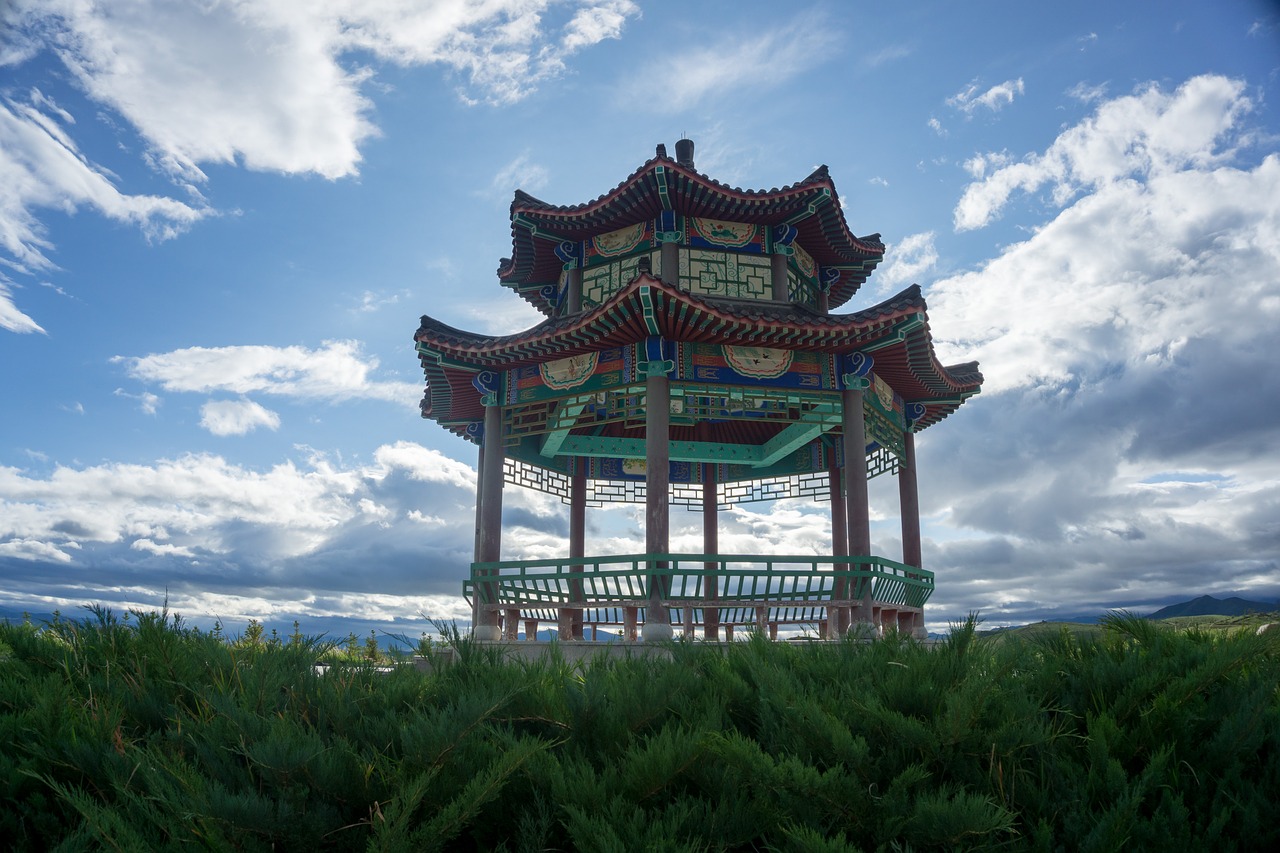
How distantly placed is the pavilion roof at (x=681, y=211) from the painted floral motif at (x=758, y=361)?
339 cm

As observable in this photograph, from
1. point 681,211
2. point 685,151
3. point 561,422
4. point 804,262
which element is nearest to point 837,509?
point 804,262

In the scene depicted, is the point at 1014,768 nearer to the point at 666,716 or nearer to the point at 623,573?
the point at 666,716

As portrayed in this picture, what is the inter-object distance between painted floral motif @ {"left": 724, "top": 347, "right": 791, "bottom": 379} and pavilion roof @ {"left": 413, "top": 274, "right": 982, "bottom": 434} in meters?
0.15

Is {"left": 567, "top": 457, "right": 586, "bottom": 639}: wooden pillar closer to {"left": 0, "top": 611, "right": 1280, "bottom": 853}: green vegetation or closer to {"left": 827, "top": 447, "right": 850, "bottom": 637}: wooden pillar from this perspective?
{"left": 827, "top": 447, "right": 850, "bottom": 637}: wooden pillar

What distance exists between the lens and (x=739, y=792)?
4.28 metres

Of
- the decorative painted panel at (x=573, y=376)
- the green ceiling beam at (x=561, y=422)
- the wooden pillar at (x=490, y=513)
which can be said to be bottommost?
the wooden pillar at (x=490, y=513)

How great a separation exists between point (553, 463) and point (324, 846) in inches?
661

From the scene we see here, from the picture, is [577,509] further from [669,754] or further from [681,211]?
[669,754]

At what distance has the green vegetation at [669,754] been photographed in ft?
13.1

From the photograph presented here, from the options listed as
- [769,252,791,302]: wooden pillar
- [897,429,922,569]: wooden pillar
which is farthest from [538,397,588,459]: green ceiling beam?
[897,429,922,569]: wooden pillar

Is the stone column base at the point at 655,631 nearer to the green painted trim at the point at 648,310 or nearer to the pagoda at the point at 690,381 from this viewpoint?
the pagoda at the point at 690,381

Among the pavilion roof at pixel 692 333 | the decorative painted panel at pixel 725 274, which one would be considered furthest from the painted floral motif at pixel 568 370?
the decorative painted panel at pixel 725 274

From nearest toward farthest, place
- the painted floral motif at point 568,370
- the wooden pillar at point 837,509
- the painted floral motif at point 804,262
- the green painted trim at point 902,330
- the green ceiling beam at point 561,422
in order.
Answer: the green painted trim at point 902,330, the painted floral motif at point 568,370, the green ceiling beam at point 561,422, the painted floral motif at point 804,262, the wooden pillar at point 837,509

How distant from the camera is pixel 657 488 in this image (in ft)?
48.3
